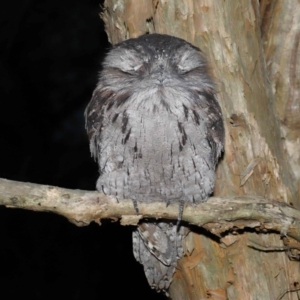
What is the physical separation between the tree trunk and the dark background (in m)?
1.14

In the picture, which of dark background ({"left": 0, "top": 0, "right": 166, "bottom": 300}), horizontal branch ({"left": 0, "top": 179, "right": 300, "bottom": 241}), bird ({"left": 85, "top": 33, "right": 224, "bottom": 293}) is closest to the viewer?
horizontal branch ({"left": 0, "top": 179, "right": 300, "bottom": 241})

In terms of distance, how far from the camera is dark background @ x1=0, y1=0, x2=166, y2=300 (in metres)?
3.83

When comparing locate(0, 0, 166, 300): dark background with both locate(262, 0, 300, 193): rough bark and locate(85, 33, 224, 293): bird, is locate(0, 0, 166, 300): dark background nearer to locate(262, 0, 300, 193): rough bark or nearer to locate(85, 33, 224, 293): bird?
locate(262, 0, 300, 193): rough bark

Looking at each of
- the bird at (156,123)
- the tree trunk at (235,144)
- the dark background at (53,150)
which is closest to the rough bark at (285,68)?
the tree trunk at (235,144)

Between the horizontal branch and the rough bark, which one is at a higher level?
the rough bark

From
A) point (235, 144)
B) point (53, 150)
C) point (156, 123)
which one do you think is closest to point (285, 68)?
point (235, 144)

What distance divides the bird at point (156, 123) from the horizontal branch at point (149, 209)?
0.10 m

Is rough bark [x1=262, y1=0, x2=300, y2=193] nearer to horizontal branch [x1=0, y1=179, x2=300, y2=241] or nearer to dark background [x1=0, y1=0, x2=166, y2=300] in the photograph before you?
horizontal branch [x1=0, y1=179, x2=300, y2=241]

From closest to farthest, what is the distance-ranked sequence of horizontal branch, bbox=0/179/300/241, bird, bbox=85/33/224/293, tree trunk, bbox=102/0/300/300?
horizontal branch, bbox=0/179/300/241
bird, bbox=85/33/224/293
tree trunk, bbox=102/0/300/300

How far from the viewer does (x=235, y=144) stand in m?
2.67

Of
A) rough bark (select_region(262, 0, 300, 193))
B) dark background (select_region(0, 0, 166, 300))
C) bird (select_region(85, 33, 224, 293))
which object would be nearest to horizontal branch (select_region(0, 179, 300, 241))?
bird (select_region(85, 33, 224, 293))

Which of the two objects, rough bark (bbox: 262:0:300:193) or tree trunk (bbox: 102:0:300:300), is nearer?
tree trunk (bbox: 102:0:300:300)

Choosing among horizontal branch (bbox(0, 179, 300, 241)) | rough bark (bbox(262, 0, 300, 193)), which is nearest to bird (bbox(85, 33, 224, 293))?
horizontal branch (bbox(0, 179, 300, 241))

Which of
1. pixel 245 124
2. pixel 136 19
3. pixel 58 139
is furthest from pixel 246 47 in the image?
pixel 58 139
